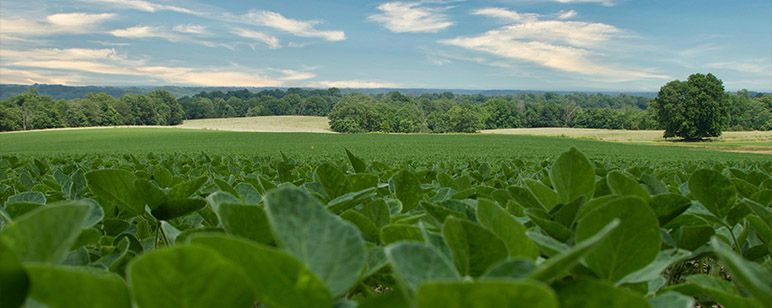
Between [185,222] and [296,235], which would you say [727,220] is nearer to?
[296,235]

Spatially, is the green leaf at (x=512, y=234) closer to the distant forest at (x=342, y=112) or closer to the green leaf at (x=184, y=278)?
the green leaf at (x=184, y=278)

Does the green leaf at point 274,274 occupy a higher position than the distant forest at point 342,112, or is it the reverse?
the green leaf at point 274,274

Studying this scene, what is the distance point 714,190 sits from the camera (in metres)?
1.31

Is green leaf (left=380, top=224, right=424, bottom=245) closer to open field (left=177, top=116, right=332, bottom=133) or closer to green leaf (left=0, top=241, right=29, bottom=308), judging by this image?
green leaf (left=0, top=241, right=29, bottom=308)

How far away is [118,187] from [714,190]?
52.5 inches

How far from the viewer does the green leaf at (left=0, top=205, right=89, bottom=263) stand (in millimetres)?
530

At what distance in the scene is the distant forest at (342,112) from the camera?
10144cm

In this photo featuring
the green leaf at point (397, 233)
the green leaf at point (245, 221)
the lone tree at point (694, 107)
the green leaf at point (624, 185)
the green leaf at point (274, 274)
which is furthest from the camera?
the lone tree at point (694, 107)

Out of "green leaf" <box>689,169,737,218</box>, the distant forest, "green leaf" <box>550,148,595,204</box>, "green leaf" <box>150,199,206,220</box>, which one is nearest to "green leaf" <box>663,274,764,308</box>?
"green leaf" <box>550,148,595,204</box>

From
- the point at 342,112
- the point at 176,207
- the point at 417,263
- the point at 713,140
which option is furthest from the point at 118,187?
the point at 342,112

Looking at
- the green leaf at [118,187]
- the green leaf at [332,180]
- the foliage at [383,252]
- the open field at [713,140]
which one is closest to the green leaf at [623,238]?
the foliage at [383,252]

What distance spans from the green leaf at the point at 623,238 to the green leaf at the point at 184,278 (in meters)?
0.47

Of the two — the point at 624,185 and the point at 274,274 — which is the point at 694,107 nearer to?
the point at 624,185

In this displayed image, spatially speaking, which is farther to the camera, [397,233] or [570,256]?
[397,233]
